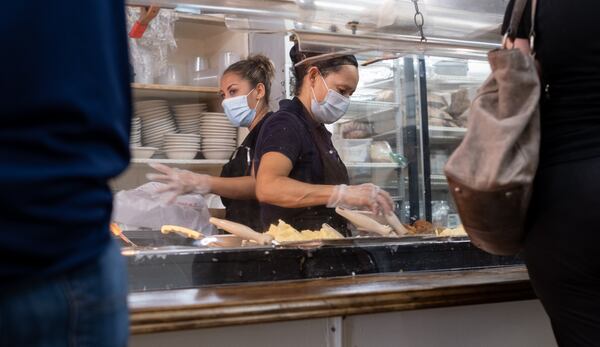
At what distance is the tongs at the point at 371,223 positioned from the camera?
2.14 m

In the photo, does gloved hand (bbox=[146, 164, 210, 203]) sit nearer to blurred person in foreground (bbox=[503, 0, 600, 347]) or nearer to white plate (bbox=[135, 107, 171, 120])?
white plate (bbox=[135, 107, 171, 120])

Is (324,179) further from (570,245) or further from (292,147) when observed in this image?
(570,245)

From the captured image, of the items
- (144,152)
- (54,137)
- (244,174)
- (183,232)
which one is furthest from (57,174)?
(144,152)

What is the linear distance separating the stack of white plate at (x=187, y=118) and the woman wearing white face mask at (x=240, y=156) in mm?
605

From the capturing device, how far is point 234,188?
2.62m

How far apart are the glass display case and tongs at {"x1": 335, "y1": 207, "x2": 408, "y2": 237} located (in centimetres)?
3

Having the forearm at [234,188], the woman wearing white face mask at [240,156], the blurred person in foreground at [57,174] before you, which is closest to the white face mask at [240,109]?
the woman wearing white face mask at [240,156]

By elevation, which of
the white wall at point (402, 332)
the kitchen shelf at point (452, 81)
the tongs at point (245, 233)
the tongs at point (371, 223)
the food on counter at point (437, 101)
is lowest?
the white wall at point (402, 332)

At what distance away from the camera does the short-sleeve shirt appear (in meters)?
2.29

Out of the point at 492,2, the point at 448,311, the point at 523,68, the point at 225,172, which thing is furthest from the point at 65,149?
the point at 225,172

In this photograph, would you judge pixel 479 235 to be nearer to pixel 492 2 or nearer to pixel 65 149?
pixel 65 149

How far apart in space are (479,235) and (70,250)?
2.67 feet

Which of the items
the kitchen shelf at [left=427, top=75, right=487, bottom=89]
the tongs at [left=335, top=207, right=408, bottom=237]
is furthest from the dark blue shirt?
the kitchen shelf at [left=427, top=75, right=487, bottom=89]

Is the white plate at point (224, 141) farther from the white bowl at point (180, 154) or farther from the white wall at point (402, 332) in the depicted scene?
the white wall at point (402, 332)
